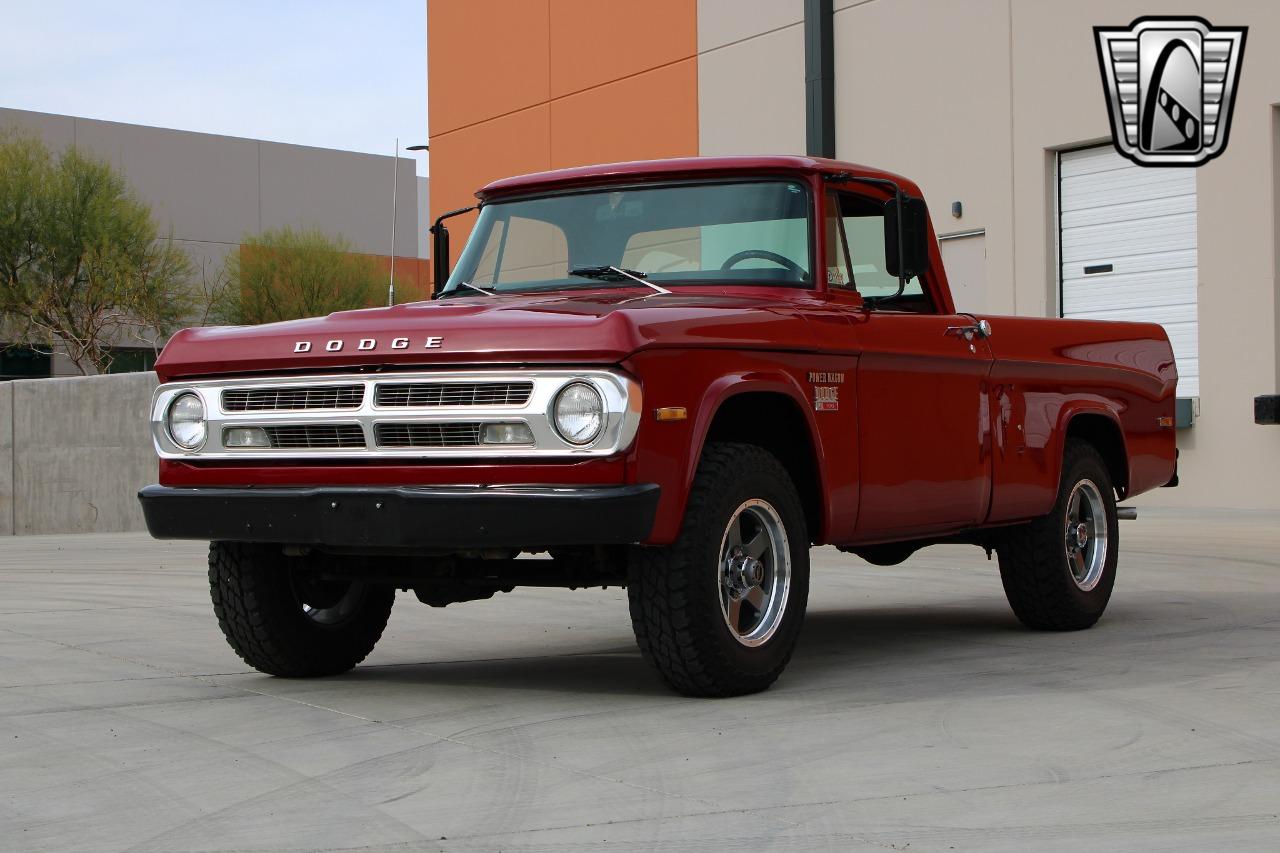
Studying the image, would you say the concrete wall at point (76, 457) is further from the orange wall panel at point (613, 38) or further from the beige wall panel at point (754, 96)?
the orange wall panel at point (613, 38)

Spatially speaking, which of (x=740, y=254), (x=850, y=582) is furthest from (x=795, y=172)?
(x=850, y=582)

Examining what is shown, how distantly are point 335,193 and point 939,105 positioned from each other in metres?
46.0

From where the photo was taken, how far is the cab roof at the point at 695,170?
7.28m

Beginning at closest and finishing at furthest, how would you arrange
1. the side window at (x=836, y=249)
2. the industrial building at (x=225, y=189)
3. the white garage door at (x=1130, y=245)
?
the side window at (x=836, y=249), the white garage door at (x=1130, y=245), the industrial building at (x=225, y=189)

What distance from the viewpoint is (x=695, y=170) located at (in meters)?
7.30

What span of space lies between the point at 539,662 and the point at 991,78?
50.0 ft

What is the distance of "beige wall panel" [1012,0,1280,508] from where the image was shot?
1822cm

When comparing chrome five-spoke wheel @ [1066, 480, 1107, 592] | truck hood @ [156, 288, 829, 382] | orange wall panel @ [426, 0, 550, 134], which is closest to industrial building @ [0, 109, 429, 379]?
orange wall panel @ [426, 0, 550, 134]

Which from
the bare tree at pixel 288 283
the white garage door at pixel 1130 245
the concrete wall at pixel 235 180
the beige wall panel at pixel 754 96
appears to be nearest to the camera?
the white garage door at pixel 1130 245

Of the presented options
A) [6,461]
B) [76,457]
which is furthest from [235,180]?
[76,457]

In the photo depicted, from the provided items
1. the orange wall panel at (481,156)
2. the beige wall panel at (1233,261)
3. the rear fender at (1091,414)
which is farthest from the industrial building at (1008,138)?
the rear fender at (1091,414)

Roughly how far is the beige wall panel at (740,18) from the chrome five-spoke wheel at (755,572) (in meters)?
18.5

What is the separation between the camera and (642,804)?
4625mm

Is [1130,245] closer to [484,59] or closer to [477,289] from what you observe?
[477,289]
